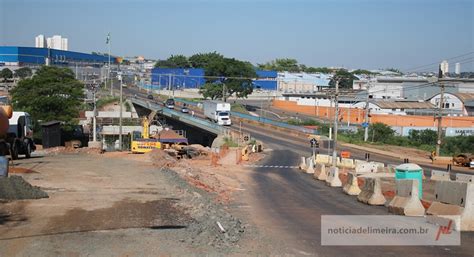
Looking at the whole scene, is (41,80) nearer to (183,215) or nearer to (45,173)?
(45,173)

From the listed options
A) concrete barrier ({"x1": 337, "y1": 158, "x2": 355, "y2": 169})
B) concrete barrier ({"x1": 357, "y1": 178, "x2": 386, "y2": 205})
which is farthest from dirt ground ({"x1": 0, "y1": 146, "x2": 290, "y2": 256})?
concrete barrier ({"x1": 337, "y1": 158, "x2": 355, "y2": 169})

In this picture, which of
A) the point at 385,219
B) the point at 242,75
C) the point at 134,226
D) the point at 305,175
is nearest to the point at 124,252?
the point at 134,226

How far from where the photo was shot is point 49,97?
7544 cm

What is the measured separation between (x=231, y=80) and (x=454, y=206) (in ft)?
406

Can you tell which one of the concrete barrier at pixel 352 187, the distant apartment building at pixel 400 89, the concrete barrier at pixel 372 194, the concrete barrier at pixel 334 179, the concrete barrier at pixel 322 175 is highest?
the distant apartment building at pixel 400 89

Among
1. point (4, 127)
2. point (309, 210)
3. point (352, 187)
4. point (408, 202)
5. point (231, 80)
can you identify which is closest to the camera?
point (408, 202)

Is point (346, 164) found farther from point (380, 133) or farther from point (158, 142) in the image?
point (380, 133)

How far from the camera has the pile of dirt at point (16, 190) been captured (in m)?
18.4

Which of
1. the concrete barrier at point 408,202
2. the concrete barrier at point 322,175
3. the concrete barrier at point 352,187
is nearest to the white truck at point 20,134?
the concrete barrier at point 322,175

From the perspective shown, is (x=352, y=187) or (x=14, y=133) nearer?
(x=352, y=187)

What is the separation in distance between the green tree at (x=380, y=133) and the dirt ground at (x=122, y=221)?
58888 millimetres

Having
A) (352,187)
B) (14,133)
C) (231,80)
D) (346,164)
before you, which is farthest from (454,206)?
(231,80)

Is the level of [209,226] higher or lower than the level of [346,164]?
higher

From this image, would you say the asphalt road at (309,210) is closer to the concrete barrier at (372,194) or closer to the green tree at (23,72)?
the concrete barrier at (372,194)
